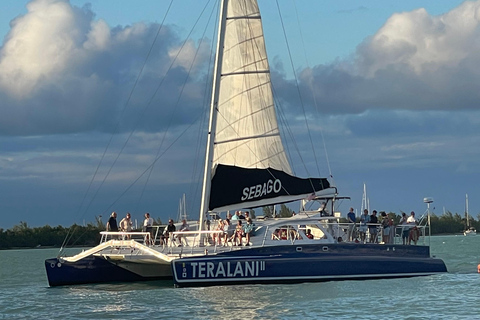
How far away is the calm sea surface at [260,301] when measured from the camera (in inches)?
875

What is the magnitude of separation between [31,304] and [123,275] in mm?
5062

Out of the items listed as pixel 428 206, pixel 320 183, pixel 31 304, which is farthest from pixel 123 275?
pixel 428 206

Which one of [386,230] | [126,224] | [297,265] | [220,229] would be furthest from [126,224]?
[386,230]

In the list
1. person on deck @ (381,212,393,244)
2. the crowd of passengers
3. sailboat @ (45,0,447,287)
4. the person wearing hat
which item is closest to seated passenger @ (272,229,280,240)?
sailboat @ (45,0,447,287)

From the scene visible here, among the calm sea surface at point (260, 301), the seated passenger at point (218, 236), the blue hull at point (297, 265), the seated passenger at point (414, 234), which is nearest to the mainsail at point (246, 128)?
the seated passenger at point (218, 236)

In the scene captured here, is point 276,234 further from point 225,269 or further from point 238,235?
point 225,269

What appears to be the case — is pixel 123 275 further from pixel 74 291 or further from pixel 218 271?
pixel 218 271

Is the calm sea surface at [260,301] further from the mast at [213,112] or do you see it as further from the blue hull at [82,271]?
the mast at [213,112]

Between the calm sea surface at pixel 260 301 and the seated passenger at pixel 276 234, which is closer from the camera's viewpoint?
the calm sea surface at pixel 260 301

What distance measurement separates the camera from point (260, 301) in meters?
23.9

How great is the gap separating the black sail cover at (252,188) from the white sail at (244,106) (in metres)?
0.58

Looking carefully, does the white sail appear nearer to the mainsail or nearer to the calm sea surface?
the mainsail

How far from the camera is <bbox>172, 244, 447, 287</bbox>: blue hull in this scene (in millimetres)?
26094

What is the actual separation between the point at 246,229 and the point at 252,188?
1.95 meters
